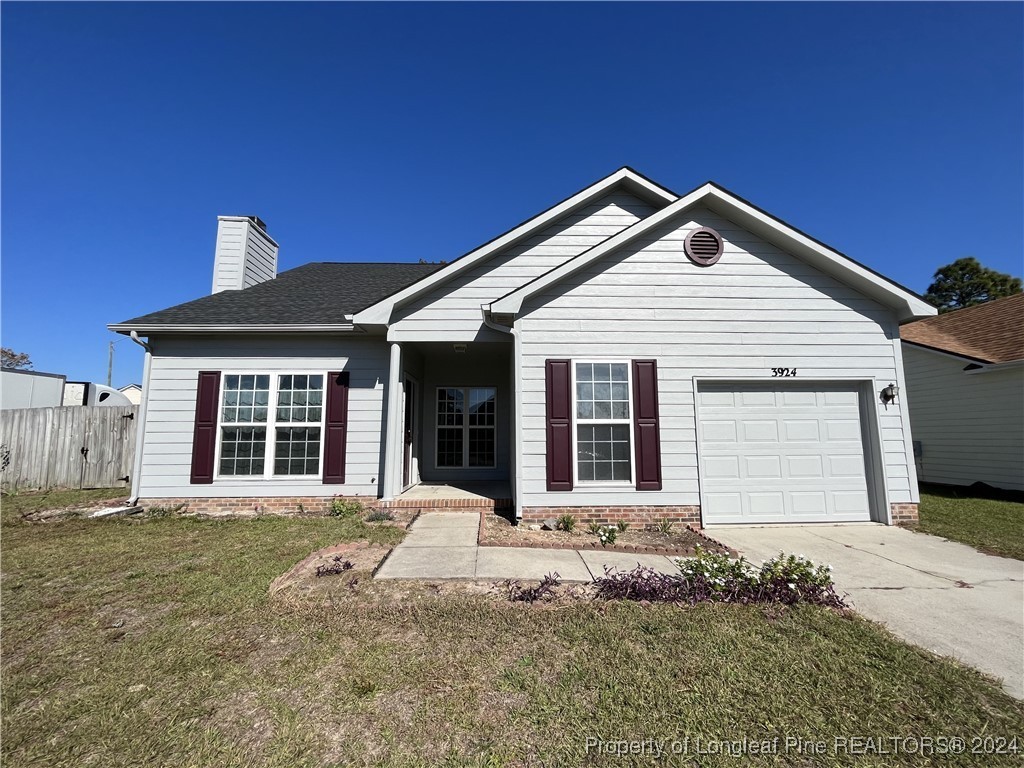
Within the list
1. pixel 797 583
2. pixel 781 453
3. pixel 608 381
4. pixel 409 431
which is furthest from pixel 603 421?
pixel 409 431

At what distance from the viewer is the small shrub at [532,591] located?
3.94m

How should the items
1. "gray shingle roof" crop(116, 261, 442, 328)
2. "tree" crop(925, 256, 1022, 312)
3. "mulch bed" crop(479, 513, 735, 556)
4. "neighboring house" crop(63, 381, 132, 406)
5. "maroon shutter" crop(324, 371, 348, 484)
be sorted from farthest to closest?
"tree" crop(925, 256, 1022, 312) < "neighboring house" crop(63, 381, 132, 406) < "gray shingle roof" crop(116, 261, 442, 328) < "maroon shutter" crop(324, 371, 348, 484) < "mulch bed" crop(479, 513, 735, 556)

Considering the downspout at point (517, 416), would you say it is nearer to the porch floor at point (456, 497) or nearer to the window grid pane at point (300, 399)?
the porch floor at point (456, 497)

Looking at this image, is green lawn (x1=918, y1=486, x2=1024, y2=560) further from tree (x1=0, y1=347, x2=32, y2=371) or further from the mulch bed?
tree (x1=0, y1=347, x2=32, y2=371)

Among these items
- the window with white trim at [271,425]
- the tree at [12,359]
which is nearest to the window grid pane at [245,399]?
the window with white trim at [271,425]

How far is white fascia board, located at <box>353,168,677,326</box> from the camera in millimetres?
7414

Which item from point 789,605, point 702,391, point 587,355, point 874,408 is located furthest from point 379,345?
point 874,408

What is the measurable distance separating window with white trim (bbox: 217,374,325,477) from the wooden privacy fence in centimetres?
498

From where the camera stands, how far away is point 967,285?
28031 mm

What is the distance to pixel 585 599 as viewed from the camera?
13.0 ft

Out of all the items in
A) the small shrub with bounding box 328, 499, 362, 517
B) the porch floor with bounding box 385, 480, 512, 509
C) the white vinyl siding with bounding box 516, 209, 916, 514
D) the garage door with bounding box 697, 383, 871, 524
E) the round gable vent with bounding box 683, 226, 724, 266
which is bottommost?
the small shrub with bounding box 328, 499, 362, 517

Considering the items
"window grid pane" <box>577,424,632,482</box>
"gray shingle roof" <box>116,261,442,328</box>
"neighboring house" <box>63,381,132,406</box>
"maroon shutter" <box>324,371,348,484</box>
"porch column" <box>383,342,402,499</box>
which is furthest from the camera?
"neighboring house" <box>63,381,132,406</box>

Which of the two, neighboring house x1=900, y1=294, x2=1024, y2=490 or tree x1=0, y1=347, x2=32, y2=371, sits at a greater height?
tree x1=0, y1=347, x2=32, y2=371

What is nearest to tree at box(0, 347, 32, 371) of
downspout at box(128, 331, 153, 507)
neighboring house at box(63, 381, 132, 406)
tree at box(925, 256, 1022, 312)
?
neighboring house at box(63, 381, 132, 406)
